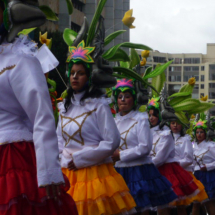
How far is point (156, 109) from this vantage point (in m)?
9.75

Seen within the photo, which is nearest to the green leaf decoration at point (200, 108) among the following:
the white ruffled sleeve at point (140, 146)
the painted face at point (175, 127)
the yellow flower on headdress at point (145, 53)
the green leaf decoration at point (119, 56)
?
the painted face at point (175, 127)

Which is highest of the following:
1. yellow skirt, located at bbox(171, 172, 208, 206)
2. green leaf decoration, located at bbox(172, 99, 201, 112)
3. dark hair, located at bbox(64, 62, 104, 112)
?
dark hair, located at bbox(64, 62, 104, 112)

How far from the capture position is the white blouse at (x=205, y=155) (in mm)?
13938

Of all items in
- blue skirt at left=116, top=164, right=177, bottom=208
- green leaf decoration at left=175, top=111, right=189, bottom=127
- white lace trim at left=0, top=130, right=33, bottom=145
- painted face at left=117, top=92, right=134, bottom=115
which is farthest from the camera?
green leaf decoration at left=175, top=111, right=189, bottom=127

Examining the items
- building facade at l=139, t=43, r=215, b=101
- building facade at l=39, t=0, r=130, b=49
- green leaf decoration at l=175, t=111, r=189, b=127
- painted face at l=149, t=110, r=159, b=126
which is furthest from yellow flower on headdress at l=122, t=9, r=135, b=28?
building facade at l=139, t=43, r=215, b=101

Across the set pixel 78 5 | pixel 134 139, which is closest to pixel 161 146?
pixel 134 139

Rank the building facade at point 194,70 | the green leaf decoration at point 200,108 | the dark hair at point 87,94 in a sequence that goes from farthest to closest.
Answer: the building facade at point 194,70 < the green leaf decoration at point 200,108 < the dark hair at point 87,94

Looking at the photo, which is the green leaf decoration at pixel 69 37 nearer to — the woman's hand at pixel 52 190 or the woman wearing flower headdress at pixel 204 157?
the woman's hand at pixel 52 190

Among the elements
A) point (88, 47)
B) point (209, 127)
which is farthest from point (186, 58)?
point (88, 47)

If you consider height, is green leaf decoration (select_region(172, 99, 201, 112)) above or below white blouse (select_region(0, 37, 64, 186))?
below

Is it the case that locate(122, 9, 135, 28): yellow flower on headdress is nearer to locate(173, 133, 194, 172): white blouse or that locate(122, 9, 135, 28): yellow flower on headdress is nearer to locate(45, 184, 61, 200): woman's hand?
locate(45, 184, 61, 200): woman's hand

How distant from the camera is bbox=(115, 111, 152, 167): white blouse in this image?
290 inches

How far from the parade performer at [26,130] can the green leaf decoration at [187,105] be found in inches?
304

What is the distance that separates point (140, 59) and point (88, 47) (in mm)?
2748
